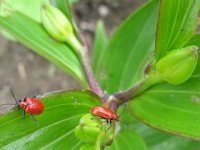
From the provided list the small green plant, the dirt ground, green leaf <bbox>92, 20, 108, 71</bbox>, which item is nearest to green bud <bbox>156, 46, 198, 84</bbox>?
the small green plant

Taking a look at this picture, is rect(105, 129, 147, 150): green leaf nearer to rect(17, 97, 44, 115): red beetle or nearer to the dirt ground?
rect(17, 97, 44, 115): red beetle

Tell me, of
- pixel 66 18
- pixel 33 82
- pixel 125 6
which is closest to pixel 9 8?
pixel 66 18

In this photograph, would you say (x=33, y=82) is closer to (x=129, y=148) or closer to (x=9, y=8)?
(x=9, y=8)

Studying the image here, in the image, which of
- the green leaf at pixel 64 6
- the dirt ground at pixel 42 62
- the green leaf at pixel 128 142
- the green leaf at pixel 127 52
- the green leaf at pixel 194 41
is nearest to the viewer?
the green leaf at pixel 194 41

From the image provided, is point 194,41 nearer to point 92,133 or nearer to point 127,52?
point 92,133

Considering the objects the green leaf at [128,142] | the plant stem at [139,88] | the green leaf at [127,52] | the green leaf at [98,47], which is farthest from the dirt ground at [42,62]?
the plant stem at [139,88]

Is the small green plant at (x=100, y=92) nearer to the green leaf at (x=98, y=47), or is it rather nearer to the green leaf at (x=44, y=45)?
the green leaf at (x=44, y=45)

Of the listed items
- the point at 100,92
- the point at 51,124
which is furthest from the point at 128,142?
the point at 51,124

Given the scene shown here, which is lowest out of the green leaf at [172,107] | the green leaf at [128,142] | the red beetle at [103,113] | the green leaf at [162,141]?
the green leaf at [162,141]
